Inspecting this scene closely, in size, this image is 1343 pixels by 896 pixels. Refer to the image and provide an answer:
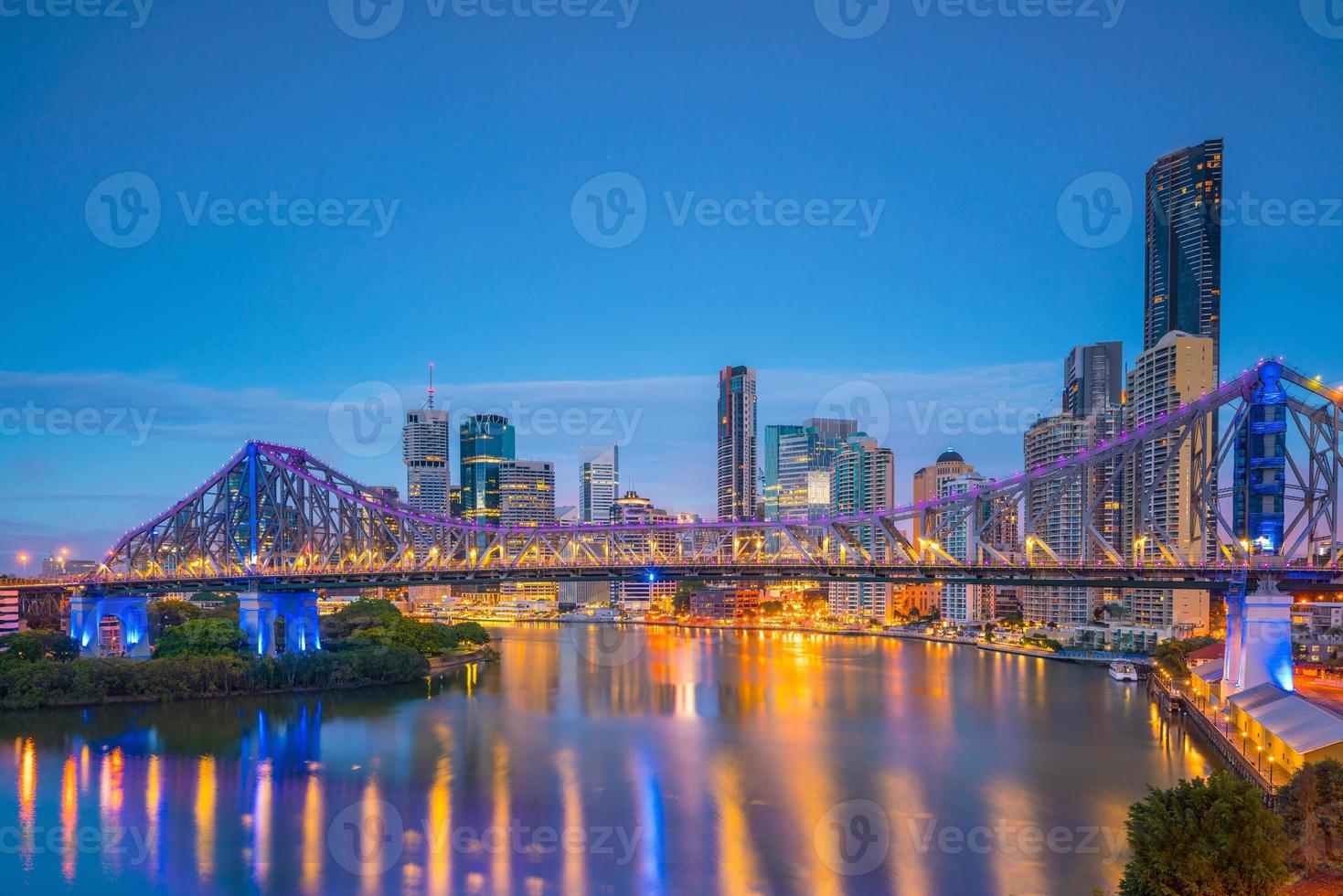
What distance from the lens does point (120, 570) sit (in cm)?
A: 4753

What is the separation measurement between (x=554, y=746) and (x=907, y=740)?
9.43 m

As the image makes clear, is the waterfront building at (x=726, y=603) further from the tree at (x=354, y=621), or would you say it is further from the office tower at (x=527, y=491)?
the office tower at (x=527, y=491)

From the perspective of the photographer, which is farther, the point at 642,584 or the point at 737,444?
the point at 737,444

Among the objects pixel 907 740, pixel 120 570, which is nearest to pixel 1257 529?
pixel 907 740

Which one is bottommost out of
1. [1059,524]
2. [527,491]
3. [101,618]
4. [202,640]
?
[202,640]

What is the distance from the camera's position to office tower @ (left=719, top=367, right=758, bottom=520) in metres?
138

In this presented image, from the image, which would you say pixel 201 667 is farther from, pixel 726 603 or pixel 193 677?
pixel 726 603

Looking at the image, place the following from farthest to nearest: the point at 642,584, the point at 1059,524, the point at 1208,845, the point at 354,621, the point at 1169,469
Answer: the point at 642,584 < the point at 1059,524 < the point at 1169,469 < the point at 354,621 < the point at 1208,845

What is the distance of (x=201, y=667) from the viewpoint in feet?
107

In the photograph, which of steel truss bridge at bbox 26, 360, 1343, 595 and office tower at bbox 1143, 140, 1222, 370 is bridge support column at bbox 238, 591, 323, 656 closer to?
steel truss bridge at bbox 26, 360, 1343, 595

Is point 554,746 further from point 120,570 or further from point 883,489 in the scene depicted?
point 883,489

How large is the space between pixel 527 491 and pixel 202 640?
105 meters

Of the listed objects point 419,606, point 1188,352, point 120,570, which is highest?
point 1188,352

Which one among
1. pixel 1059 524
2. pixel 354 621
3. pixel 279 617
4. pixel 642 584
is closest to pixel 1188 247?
pixel 1059 524
